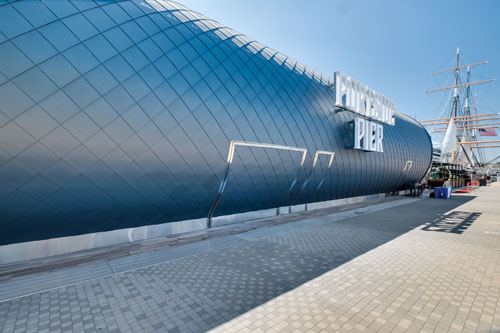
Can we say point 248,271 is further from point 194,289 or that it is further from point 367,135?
point 367,135

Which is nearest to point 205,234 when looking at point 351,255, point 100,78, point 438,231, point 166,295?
point 166,295

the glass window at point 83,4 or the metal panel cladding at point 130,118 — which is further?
the glass window at point 83,4

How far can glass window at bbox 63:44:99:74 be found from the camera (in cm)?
764

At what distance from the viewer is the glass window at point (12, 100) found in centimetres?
654

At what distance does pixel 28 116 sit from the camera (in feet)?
22.6

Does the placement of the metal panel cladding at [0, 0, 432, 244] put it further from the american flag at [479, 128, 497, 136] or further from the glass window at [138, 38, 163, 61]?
the american flag at [479, 128, 497, 136]

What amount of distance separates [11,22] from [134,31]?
11.8 feet

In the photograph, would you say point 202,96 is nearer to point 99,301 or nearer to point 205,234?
point 205,234

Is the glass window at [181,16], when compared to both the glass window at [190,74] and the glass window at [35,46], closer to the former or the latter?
the glass window at [190,74]

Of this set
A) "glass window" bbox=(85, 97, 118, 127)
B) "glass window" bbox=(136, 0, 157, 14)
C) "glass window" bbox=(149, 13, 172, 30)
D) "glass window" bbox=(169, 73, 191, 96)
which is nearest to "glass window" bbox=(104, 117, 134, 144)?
"glass window" bbox=(85, 97, 118, 127)

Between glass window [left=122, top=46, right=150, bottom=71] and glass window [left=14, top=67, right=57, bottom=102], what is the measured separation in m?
2.66

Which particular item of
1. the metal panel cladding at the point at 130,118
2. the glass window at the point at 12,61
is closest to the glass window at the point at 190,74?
the metal panel cladding at the point at 130,118

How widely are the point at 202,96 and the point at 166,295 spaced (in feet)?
26.5

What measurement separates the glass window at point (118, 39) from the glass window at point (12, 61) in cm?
269
